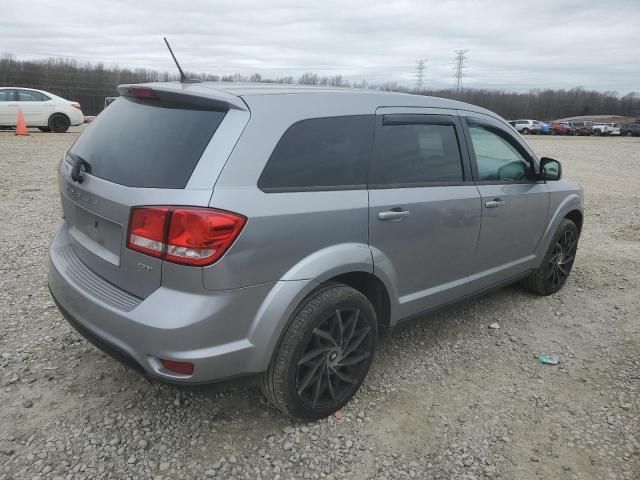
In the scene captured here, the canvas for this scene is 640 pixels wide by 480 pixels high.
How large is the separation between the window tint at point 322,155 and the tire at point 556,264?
2.48 meters

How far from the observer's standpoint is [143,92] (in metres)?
2.59

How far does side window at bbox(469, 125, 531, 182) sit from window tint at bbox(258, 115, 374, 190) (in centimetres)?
113

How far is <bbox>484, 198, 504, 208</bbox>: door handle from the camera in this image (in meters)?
3.46

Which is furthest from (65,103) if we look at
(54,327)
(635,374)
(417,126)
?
(635,374)

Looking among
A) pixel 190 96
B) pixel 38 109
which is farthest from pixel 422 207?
pixel 38 109

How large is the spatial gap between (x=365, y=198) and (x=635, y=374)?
2336 millimetres

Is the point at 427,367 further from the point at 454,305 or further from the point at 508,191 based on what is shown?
the point at 508,191

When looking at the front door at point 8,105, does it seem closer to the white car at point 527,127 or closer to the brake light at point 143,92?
the brake light at point 143,92

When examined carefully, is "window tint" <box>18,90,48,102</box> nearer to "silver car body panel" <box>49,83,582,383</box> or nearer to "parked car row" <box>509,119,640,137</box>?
"silver car body panel" <box>49,83,582,383</box>

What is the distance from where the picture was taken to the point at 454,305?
3.51m

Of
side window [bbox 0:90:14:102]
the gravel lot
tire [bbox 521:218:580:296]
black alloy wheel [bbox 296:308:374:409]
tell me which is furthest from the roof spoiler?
side window [bbox 0:90:14:102]

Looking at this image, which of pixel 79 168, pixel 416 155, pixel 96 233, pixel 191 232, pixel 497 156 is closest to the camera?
pixel 191 232

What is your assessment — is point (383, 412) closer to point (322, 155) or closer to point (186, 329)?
point (186, 329)

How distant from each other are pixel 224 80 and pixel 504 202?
2136 millimetres
